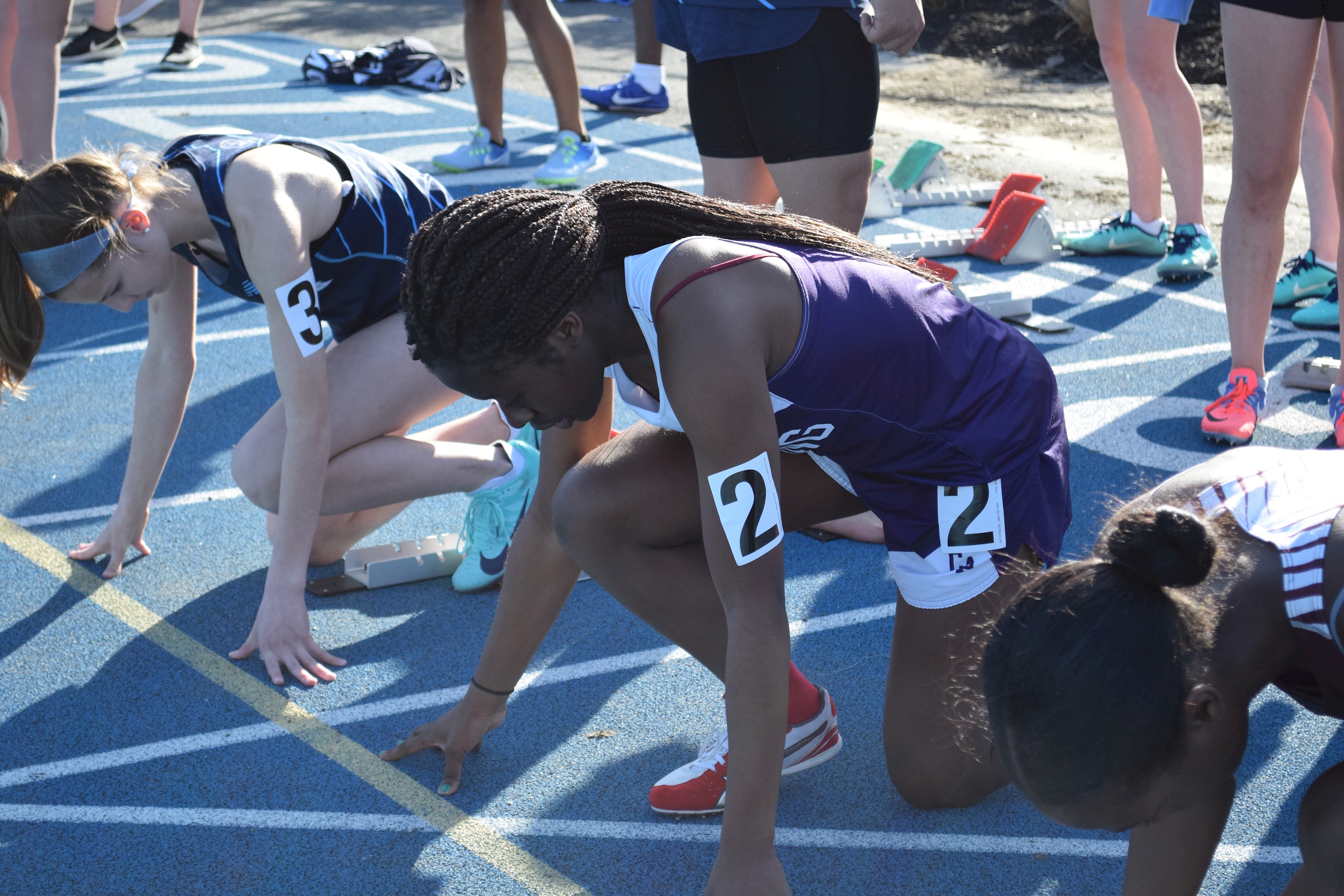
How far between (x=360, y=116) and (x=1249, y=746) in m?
7.54

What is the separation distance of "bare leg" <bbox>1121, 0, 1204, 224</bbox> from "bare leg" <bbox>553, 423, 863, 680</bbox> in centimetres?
321

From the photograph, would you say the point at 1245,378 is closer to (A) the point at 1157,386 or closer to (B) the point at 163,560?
(A) the point at 1157,386

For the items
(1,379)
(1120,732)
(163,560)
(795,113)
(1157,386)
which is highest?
(795,113)

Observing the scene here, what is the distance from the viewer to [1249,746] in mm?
2553

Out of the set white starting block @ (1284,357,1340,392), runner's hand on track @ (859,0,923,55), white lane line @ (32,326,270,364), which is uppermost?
runner's hand on track @ (859,0,923,55)

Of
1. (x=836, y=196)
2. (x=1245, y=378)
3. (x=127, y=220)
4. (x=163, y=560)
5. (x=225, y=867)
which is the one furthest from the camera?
(x=1245, y=378)

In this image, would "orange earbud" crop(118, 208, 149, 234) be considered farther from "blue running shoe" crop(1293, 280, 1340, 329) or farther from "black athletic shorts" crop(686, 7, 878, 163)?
"blue running shoe" crop(1293, 280, 1340, 329)

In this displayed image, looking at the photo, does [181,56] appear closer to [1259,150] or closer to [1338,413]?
[1259,150]

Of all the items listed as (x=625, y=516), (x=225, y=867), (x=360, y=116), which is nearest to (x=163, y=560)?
(x=225, y=867)

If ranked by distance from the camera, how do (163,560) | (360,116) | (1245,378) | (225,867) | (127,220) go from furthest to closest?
(360,116) < (1245,378) < (163,560) < (127,220) < (225,867)

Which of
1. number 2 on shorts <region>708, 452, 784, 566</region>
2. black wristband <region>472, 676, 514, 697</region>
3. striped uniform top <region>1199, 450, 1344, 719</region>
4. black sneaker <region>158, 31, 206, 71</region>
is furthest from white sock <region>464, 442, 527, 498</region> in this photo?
black sneaker <region>158, 31, 206, 71</region>

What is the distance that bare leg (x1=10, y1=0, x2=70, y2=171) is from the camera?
5.14 m

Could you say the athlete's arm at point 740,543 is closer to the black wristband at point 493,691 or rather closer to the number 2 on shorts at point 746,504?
the number 2 on shorts at point 746,504

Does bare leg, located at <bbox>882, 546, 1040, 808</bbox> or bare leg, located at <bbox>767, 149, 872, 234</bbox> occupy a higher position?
bare leg, located at <bbox>767, 149, 872, 234</bbox>
